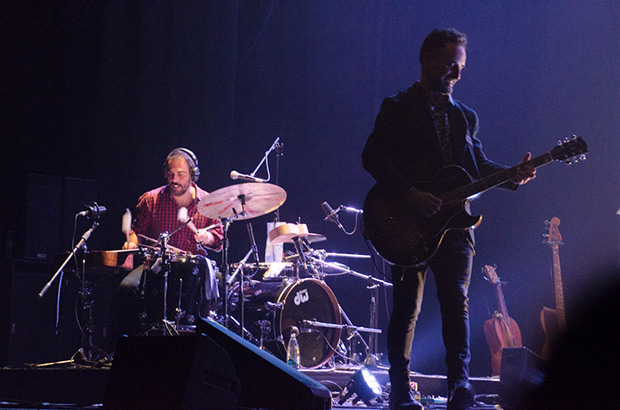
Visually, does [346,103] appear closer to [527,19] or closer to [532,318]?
[527,19]

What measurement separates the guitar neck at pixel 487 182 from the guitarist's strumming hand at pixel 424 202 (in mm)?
87

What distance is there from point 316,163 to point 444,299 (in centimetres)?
474

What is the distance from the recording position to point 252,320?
651 cm

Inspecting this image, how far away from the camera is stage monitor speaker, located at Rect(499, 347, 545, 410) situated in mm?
3275

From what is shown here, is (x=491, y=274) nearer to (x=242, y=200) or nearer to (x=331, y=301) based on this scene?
(x=331, y=301)

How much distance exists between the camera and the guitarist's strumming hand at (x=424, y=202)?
3.27m

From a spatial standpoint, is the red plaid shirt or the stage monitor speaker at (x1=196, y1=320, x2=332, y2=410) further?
the red plaid shirt

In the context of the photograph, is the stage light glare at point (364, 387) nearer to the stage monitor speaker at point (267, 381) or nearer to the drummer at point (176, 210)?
the stage monitor speaker at point (267, 381)

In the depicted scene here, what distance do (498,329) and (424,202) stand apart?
3944mm

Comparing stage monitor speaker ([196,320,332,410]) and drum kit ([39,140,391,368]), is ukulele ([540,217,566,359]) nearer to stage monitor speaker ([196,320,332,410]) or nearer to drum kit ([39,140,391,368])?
drum kit ([39,140,391,368])

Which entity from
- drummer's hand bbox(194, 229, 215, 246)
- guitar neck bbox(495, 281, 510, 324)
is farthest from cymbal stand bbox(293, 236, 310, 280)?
guitar neck bbox(495, 281, 510, 324)

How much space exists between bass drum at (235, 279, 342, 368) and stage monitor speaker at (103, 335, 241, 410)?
378 centimetres

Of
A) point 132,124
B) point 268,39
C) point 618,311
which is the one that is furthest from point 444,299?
point 268,39

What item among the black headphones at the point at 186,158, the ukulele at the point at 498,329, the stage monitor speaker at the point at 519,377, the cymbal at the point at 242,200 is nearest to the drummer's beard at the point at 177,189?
the black headphones at the point at 186,158
